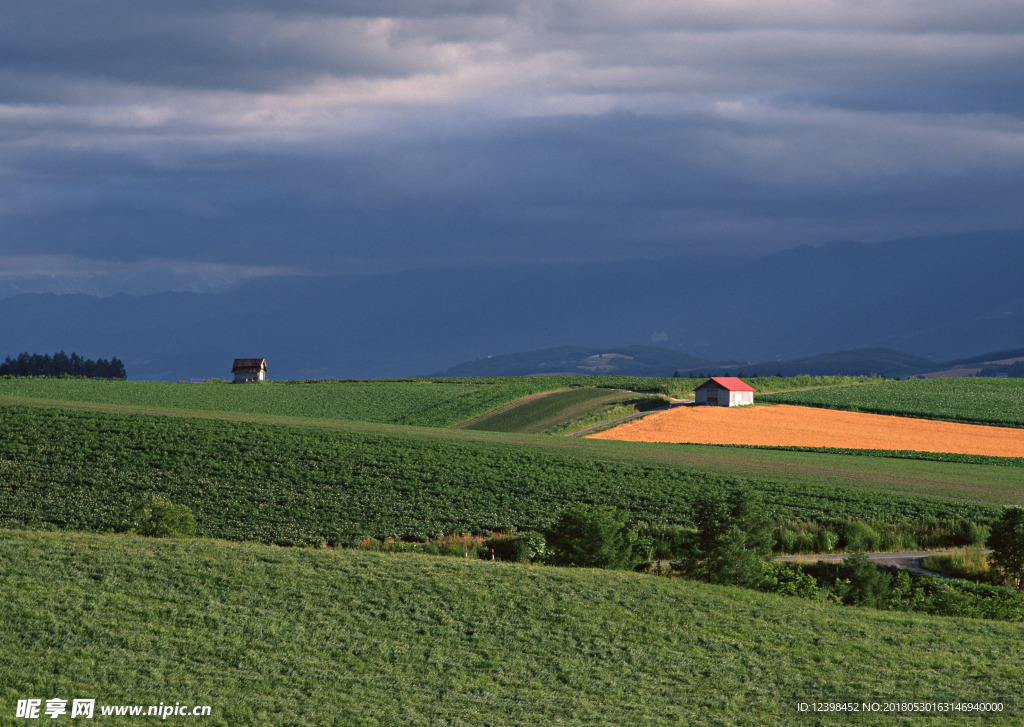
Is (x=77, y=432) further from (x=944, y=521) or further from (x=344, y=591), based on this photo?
(x=944, y=521)

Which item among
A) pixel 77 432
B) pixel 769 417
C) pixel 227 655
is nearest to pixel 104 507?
pixel 77 432

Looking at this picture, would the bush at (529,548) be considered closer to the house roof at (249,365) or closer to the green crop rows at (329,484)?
the green crop rows at (329,484)

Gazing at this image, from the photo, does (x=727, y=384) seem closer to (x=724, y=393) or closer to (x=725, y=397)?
(x=724, y=393)

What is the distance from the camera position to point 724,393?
11088 centimetres

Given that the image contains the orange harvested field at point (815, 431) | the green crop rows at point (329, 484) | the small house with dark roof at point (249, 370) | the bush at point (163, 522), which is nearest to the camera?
the bush at point (163, 522)

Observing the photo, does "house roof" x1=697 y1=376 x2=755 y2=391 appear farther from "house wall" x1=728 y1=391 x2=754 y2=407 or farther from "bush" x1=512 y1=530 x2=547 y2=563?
"bush" x1=512 y1=530 x2=547 y2=563

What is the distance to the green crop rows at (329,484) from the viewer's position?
154 ft

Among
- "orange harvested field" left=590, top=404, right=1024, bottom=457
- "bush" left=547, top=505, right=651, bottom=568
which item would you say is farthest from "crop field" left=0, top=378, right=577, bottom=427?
"bush" left=547, top=505, right=651, bottom=568

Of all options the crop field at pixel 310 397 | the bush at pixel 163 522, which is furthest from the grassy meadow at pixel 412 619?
the crop field at pixel 310 397

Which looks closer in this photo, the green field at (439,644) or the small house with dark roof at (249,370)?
the green field at (439,644)

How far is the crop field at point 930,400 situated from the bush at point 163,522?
87196 millimetres

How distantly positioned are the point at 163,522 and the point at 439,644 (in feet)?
55.5

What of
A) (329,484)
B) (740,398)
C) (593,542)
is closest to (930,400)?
(740,398)

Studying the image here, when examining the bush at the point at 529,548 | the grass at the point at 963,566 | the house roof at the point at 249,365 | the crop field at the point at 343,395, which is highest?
the house roof at the point at 249,365
